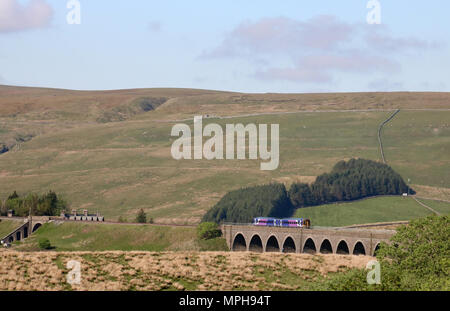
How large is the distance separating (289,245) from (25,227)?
6453 cm

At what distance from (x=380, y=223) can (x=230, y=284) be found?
122 meters

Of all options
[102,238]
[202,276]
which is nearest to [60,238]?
[102,238]

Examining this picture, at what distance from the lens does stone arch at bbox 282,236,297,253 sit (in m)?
134

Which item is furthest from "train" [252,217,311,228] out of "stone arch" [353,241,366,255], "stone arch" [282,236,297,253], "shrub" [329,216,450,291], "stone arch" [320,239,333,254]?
"shrub" [329,216,450,291]

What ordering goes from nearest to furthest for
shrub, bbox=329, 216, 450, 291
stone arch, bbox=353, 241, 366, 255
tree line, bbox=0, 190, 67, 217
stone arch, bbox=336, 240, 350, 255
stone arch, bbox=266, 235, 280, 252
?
shrub, bbox=329, 216, 450, 291, stone arch, bbox=353, 241, 366, 255, stone arch, bbox=336, 240, 350, 255, stone arch, bbox=266, 235, 280, 252, tree line, bbox=0, 190, 67, 217

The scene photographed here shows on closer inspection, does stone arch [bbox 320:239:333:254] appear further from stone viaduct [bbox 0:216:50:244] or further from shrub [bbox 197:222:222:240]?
stone viaduct [bbox 0:216:50:244]

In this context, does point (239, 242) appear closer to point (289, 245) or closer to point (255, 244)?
point (255, 244)

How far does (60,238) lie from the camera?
14975 centimetres

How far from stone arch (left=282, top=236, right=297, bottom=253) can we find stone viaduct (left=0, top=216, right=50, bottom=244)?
59.2 m

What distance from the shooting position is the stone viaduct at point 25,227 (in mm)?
159500

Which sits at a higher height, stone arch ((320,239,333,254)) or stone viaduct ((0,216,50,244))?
stone viaduct ((0,216,50,244))

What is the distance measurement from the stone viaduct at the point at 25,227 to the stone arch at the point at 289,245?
59.2 meters

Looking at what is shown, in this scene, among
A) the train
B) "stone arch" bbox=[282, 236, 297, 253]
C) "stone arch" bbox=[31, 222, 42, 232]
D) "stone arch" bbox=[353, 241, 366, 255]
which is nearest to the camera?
"stone arch" bbox=[353, 241, 366, 255]
